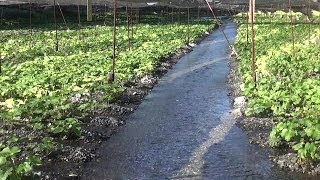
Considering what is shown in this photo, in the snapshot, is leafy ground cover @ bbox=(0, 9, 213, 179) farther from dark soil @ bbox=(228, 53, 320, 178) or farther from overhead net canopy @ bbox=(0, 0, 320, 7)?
overhead net canopy @ bbox=(0, 0, 320, 7)

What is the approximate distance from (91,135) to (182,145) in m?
2.30

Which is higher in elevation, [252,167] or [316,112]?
[316,112]

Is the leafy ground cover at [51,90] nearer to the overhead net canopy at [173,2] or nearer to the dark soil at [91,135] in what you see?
the dark soil at [91,135]

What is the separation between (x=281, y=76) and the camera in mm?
17641

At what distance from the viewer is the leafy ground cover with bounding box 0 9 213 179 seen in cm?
1010

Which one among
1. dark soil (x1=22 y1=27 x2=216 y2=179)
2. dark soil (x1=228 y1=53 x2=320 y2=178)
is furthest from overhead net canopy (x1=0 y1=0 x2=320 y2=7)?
dark soil (x1=228 y1=53 x2=320 y2=178)

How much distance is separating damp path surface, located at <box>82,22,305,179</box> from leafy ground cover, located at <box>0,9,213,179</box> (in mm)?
1217

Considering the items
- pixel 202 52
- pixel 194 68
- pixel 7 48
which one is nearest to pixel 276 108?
pixel 194 68

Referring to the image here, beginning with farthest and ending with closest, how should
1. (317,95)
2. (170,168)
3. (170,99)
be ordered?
(170,99) → (317,95) → (170,168)

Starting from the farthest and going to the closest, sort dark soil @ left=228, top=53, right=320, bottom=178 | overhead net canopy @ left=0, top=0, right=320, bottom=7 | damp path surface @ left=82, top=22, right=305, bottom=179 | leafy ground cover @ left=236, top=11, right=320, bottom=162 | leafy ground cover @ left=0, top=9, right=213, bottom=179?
overhead net canopy @ left=0, top=0, right=320, bottom=7 → leafy ground cover @ left=0, top=9, right=213, bottom=179 → leafy ground cover @ left=236, top=11, right=320, bottom=162 → damp path surface @ left=82, top=22, right=305, bottom=179 → dark soil @ left=228, top=53, right=320, bottom=178

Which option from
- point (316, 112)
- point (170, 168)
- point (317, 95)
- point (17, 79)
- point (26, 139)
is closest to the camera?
point (170, 168)

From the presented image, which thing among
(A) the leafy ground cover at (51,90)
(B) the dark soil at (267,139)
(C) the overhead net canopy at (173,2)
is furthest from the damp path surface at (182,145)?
(C) the overhead net canopy at (173,2)

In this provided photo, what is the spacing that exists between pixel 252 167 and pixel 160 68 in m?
13.5

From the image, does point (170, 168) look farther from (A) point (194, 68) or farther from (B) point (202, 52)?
(B) point (202, 52)
